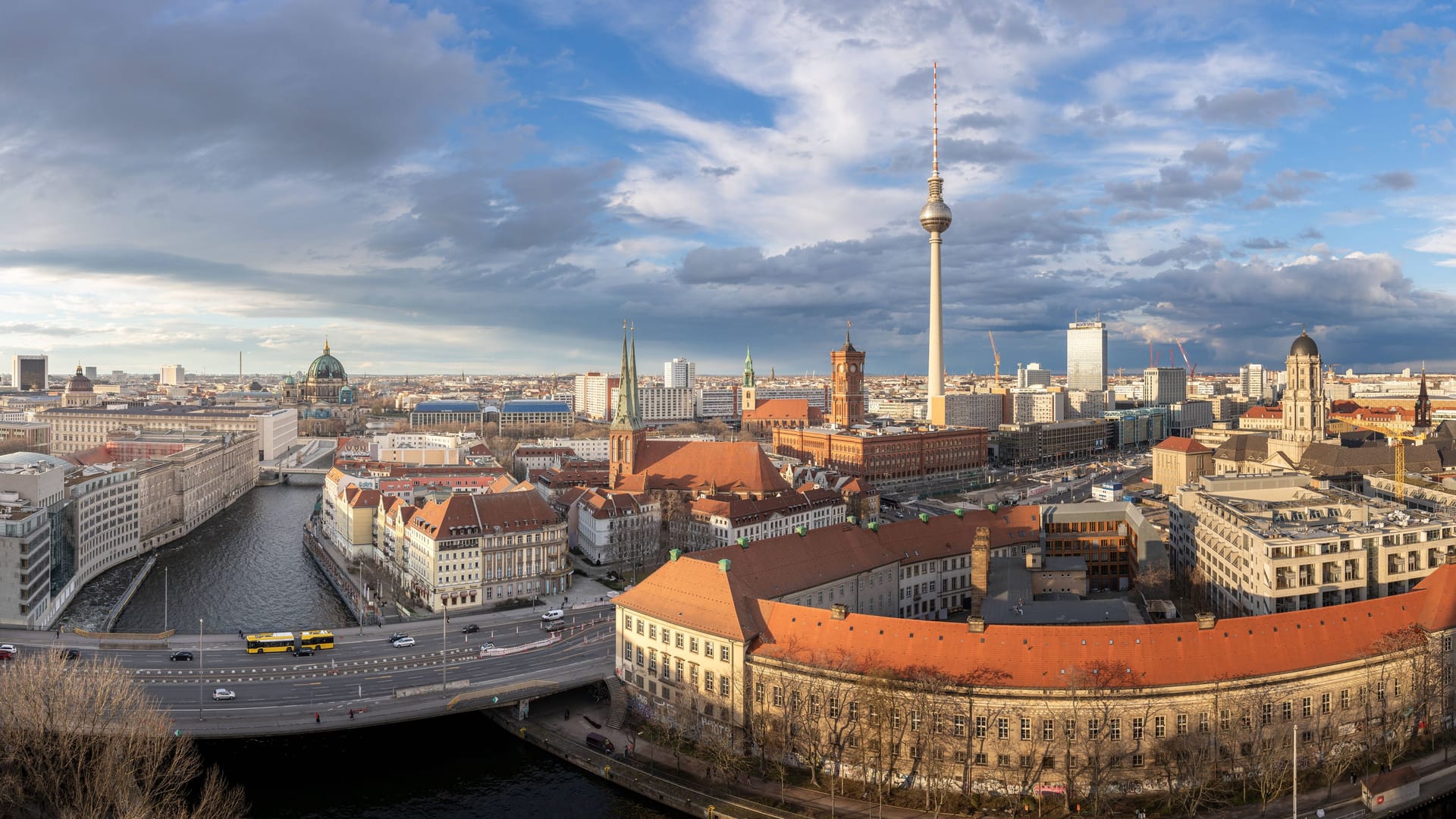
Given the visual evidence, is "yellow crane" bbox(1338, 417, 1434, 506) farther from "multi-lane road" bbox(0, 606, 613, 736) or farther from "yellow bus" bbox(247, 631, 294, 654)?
"yellow bus" bbox(247, 631, 294, 654)

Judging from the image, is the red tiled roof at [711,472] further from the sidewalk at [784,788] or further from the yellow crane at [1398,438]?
the yellow crane at [1398,438]

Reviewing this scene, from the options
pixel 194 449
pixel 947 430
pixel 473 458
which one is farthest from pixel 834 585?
pixel 947 430

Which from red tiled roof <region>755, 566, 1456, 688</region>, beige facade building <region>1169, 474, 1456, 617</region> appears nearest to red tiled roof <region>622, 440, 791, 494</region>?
beige facade building <region>1169, 474, 1456, 617</region>

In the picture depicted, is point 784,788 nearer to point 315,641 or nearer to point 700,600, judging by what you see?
point 700,600

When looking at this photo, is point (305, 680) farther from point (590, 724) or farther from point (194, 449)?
point (194, 449)

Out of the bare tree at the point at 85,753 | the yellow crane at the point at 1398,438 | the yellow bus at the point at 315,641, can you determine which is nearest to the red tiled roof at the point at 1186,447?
the yellow crane at the point at 1398,438

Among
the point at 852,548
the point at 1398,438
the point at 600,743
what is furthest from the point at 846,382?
the point at 600,743
